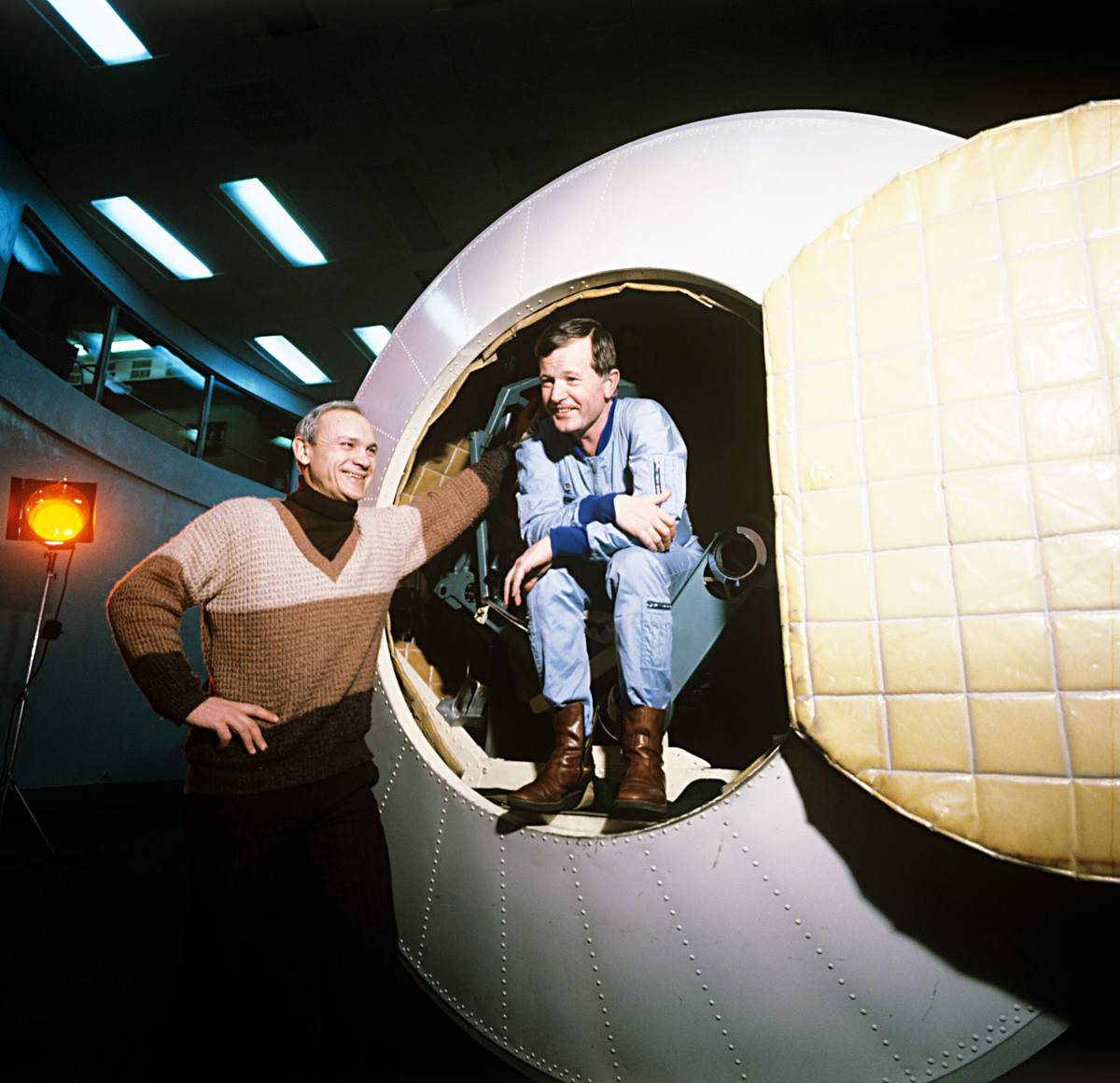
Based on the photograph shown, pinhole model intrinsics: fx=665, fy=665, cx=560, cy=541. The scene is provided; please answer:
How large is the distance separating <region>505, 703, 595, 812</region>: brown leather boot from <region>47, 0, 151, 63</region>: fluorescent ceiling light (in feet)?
17.2

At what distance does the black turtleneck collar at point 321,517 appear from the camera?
1.51 meters

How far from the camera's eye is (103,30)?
4219mm

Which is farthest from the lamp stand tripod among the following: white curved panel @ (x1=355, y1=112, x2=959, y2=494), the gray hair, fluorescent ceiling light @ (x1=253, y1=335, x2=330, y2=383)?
fluorescent ceiling light @ (x1=253, y1=335, x2=330, y2=383)

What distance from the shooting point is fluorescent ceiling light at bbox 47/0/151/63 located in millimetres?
4062

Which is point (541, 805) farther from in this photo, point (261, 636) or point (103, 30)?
point (103, 30)

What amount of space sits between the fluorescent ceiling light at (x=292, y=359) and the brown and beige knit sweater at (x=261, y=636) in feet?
25.4

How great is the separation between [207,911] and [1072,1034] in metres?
1.88

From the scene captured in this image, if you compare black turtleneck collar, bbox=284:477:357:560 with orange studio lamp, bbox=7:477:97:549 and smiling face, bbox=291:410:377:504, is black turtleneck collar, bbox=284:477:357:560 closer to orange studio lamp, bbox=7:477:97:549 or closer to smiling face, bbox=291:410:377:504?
smiling face, bbox=291:410:377:504

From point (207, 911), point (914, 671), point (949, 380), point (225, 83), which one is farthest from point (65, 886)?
point (225, 83)

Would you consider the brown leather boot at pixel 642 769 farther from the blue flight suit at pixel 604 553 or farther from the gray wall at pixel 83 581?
the gray wall at pixel 83 581

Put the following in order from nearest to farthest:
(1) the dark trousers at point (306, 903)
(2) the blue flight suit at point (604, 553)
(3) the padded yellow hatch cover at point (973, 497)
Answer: (3) the padded yellow hatch cover at point (973, 497), (1) the dark trousers at point (306, 903), (2) the blue flight suit at point (604, 553)

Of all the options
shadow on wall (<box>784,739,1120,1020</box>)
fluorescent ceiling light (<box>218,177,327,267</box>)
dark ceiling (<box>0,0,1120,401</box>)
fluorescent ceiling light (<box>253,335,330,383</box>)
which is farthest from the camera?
fluorescent ceiling light (<box>253,335,330,383</box>)

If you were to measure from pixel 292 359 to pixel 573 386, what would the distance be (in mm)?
8329

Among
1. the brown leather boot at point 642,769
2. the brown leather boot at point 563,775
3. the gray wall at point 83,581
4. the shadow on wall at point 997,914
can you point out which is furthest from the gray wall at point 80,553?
the shadow on wall at point 997,914
